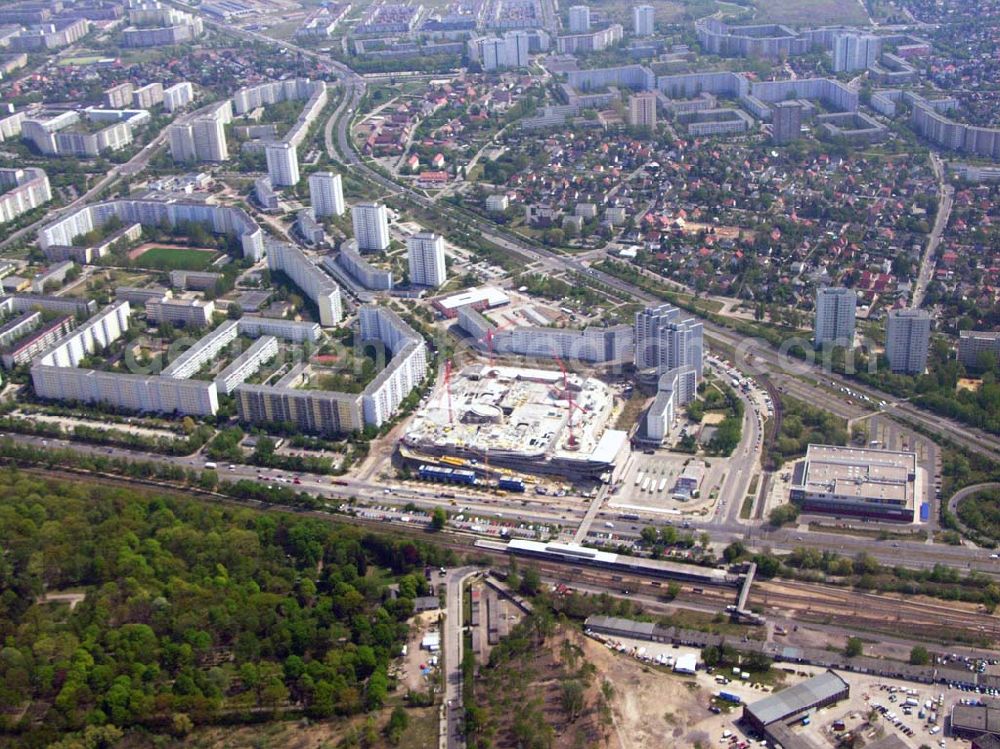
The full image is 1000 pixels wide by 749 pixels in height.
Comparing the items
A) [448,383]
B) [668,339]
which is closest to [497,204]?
[448,383]

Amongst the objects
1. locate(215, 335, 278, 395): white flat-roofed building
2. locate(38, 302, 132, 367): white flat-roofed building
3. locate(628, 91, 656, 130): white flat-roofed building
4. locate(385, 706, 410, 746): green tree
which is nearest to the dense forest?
locate(385, 706, 410, 746): green tree

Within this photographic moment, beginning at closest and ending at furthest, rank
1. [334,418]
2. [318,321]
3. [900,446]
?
1. [900,446]
2. [334,418]
3. [318,321]

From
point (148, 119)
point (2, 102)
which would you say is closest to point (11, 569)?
point (148, 119)

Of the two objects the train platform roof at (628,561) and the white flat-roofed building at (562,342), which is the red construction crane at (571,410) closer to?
the white flat-roofed building at (562,342)

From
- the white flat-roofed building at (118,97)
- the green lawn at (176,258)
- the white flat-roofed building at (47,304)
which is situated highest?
the white flat-roofed building at (118,97)

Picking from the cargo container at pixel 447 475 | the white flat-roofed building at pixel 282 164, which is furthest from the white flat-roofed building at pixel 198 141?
the cargo container at pixel 447 475

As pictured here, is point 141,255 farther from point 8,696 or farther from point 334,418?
point 8,696

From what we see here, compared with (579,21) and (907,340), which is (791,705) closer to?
(907,340)
